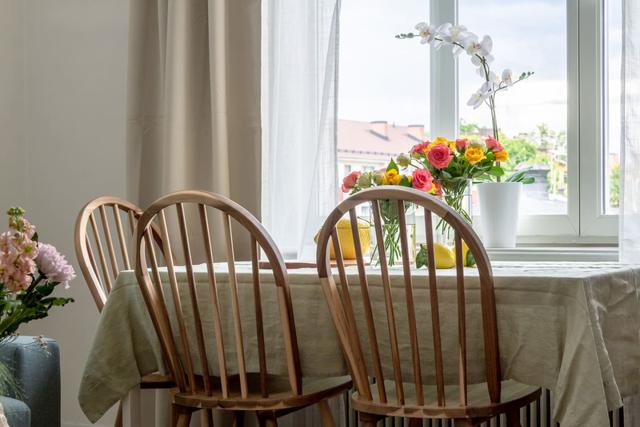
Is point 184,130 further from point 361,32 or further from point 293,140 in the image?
point 361,32

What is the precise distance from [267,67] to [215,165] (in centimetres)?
41

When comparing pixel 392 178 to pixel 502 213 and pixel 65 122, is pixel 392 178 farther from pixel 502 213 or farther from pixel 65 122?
pixel 65 122

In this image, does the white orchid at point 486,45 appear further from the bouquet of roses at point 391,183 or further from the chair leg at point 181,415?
the chair leg at point 181,415

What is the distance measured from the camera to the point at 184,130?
Answer: 3262 mm

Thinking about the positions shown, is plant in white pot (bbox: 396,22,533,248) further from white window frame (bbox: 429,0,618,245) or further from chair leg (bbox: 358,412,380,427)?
chair leg (bbox: 358,412,380,427)

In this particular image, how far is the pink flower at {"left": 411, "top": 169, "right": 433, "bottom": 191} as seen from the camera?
2.34 m

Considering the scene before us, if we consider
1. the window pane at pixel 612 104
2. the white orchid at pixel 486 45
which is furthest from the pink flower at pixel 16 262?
the window pane at pixel 612 104

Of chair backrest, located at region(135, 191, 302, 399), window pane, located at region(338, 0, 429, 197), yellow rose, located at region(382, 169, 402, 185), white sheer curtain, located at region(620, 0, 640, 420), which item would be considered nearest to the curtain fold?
white sheer curtain, located at region(620, 0, 640, 420)

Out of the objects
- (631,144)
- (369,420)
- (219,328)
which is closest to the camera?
(369,420)

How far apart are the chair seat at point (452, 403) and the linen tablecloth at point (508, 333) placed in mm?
67

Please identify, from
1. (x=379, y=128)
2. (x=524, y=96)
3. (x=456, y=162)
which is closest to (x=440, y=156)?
(x=456, y=162)

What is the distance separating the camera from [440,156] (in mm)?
2432

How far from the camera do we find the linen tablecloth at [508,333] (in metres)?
1.76

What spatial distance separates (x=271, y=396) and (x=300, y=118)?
1.27 meters
